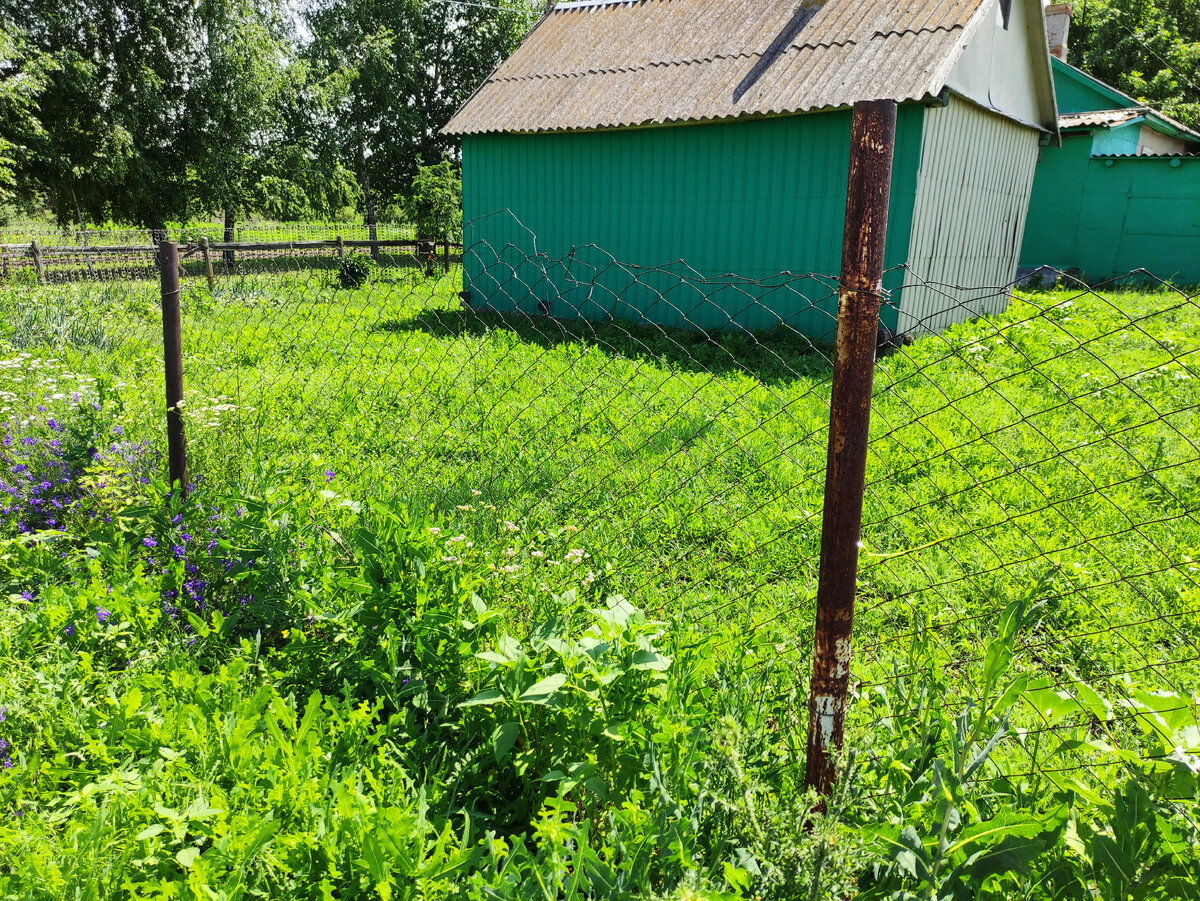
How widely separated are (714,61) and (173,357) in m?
8.38

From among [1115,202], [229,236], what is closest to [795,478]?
[1115,202]

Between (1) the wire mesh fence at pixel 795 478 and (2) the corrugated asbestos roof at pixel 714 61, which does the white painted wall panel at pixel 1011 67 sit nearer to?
(2) the corrugated asbestos roof at pixel 714 61

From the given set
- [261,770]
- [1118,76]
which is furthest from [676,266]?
[1118,76]

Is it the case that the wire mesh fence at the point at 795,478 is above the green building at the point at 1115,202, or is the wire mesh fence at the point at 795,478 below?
below

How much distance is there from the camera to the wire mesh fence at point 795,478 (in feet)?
8.12

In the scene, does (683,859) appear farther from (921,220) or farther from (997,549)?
(921,220)

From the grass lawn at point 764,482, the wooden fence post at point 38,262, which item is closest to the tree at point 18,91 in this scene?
the wooden fence post at point 38,262

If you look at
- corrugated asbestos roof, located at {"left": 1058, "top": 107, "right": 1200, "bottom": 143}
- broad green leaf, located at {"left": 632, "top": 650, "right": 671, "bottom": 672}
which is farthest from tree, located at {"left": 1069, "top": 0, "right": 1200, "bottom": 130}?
broad green leaf, located at {"left": 632, "top": 650, "right": 671, "bottom": 672}

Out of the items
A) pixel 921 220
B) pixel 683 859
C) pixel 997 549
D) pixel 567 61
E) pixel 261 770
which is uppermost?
pixel 567 61

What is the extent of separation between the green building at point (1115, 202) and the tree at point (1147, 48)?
1497 centimetres

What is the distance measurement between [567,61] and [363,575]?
1091 cm

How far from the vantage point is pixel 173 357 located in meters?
3.66

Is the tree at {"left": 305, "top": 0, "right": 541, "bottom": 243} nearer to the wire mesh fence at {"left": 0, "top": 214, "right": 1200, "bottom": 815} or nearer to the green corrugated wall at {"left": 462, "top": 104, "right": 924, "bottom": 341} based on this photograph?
the green corrugated wall at {"left": 462, "top": 104, "right": 924, "bottom": 341}

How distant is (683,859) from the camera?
141 cm
